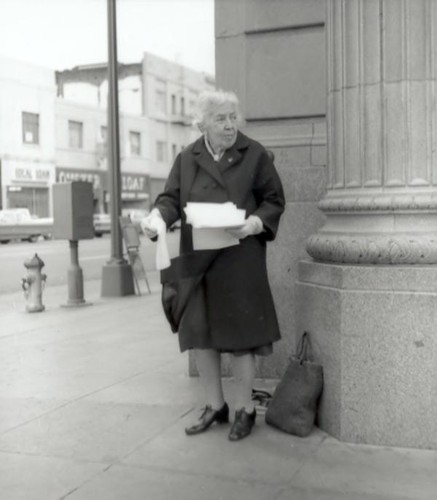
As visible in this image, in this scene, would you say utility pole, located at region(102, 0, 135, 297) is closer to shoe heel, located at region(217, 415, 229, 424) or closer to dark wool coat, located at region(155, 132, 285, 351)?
shoe heel, located at region(217, 415, 229, 424)

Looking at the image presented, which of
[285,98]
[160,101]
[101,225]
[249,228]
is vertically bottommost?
[101,225]

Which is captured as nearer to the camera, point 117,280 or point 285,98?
point 285,98

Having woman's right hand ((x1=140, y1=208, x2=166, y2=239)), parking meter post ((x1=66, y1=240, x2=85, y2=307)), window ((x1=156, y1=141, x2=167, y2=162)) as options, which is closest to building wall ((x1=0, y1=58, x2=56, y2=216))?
window ((x1=156, y1=141, x2=167, y2=162))

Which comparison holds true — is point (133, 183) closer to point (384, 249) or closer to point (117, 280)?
point (117, 280)

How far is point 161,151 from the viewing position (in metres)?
59.8

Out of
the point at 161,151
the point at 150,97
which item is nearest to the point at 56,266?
the point at 150,97

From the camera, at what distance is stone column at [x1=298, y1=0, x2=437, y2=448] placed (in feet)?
14.2

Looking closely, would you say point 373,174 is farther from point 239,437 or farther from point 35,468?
point 35,468

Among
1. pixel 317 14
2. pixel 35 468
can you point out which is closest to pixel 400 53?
pixel 317 14

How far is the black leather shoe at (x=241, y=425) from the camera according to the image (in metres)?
4.59

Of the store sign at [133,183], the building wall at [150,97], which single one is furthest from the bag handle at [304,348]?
the building wall at [150,97]

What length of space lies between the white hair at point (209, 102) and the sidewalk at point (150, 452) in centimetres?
190

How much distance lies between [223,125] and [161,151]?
55.8 meters

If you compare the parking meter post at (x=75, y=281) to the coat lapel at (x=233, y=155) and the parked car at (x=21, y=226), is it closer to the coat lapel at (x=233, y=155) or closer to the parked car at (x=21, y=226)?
the coat lapel at (x=233, y=155)
